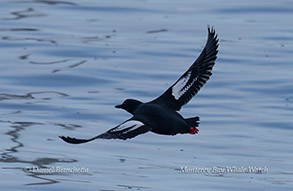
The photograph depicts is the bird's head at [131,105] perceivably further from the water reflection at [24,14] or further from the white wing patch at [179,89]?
the water reflection at [24,14]

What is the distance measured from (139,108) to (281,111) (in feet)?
16.2

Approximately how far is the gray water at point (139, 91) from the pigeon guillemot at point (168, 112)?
100 centimetres

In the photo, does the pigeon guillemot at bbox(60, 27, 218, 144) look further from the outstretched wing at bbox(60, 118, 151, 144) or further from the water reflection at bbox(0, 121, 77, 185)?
the water reflection at bbox(0, 121, 77, 185)

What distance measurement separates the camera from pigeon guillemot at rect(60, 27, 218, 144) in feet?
23.9

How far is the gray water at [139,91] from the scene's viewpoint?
9453 millimetres

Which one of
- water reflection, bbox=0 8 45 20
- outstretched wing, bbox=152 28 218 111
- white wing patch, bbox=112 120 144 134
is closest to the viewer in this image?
white wing patch, bbox=112 120 144 134

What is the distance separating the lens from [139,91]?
44.2ft

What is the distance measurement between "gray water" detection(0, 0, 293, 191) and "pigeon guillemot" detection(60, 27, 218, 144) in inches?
39.2

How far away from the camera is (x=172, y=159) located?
396 inches

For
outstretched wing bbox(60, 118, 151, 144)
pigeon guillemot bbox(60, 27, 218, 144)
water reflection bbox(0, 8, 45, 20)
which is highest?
water reflection bbox(0, 8, 45, 20)

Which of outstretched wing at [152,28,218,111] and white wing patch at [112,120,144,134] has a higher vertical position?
outstretched wing at [152,28,218,111]

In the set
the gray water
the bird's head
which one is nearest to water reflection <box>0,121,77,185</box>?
the gray water

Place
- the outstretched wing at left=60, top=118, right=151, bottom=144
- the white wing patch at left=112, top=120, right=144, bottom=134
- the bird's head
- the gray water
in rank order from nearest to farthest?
1. the outstretched wing at left=60, top=118, right=151, bottom=144
2. the white wing patch at left=112, top=120, right=144, bottom=134
3. the bird's head
4. the gray water

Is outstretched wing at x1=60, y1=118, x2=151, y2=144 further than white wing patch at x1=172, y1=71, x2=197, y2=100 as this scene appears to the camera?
No
